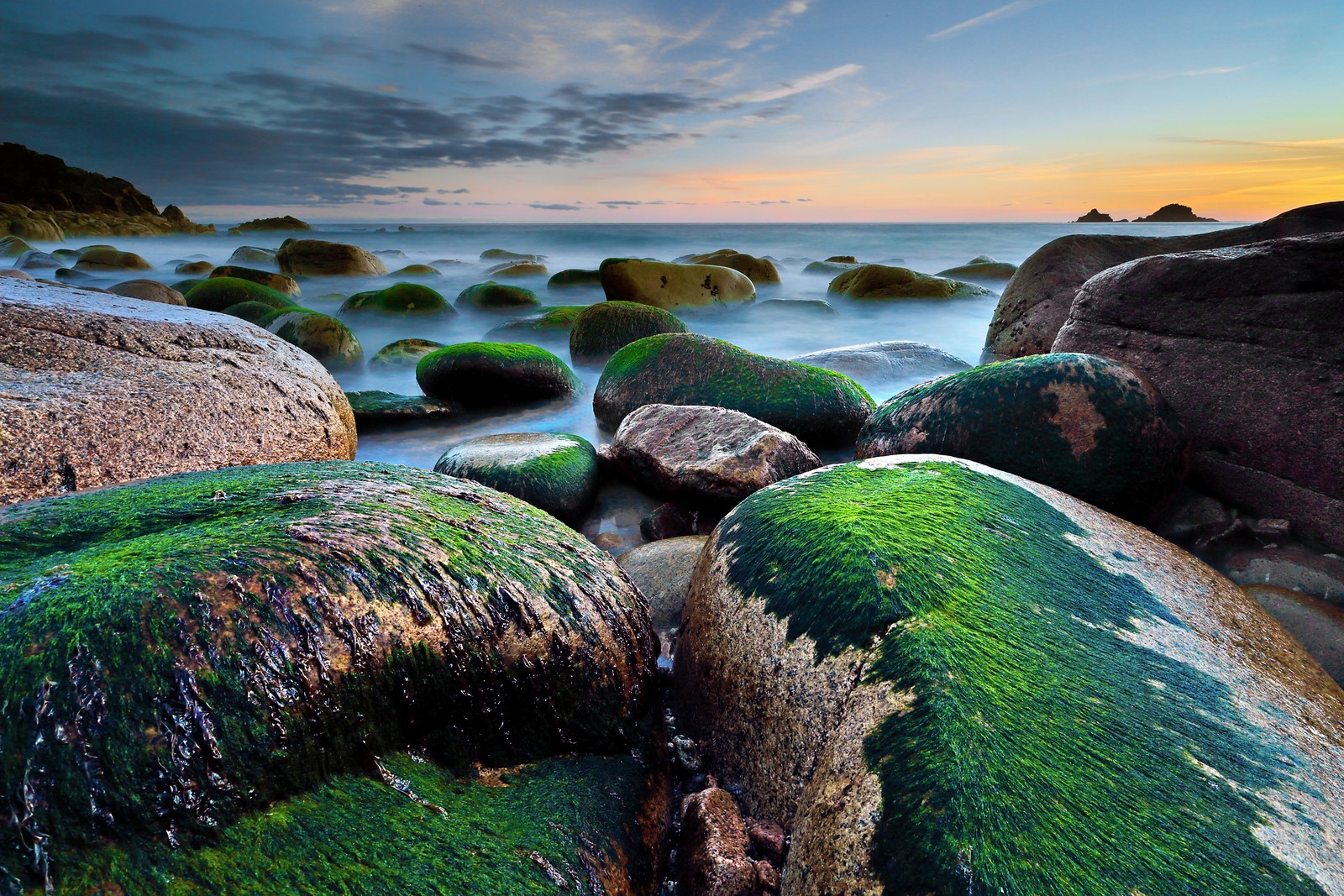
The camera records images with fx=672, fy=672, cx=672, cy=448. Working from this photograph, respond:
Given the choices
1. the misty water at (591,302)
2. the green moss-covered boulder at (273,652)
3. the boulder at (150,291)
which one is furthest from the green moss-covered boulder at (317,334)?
the green moss-covered boulder at (273,652)

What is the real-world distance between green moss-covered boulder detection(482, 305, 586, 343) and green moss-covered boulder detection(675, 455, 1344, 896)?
366 inches

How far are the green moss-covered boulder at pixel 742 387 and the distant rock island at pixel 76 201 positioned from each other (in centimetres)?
4535

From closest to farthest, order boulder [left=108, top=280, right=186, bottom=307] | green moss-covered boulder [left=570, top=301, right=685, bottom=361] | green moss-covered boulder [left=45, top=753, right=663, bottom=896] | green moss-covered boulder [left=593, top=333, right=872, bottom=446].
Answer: green moss-covered boulder [left=45, top=753, right=663, bottom=896] → green moss-covered boulder [left=593, top=333, right=872, bottom=446] → green moss-covered boulder [left=570, top=301, right=685, bottom=361] → boulder [left=108, top=280, right=186, bottom=307]

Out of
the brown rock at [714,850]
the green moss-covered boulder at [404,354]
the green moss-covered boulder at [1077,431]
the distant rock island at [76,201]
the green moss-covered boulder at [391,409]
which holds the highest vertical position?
the distant rock island at [76,201]

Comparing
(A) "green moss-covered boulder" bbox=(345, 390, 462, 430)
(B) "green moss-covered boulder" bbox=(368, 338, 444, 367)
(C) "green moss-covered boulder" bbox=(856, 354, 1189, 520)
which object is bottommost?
(A) "green moss-covered boulder" bbox=(345, 390, 462, 430)

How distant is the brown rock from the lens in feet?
5.36

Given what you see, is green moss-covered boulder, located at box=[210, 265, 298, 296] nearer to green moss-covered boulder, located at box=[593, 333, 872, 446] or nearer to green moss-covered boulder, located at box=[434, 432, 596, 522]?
green moss-covered boulder, located at box=[593, 333, 872, 446]

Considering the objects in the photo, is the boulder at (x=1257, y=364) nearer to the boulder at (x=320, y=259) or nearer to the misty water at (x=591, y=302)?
the misty water at (x=591, y=302)

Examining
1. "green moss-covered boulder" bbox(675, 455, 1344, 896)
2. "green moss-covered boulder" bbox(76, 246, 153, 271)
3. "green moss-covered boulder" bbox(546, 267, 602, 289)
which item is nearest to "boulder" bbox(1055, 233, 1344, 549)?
"green moss-covered boulder" bbox(675, 455, 1344, 896)

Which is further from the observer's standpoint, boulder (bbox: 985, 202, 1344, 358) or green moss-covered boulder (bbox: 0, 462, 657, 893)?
boulder (bbox: 985, 202, 1344, 358)

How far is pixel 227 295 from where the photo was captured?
1068 cm

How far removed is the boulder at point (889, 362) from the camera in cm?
828

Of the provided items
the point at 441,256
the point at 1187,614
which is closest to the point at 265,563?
the point at 1187,614

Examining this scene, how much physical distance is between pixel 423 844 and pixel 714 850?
0.70 m
